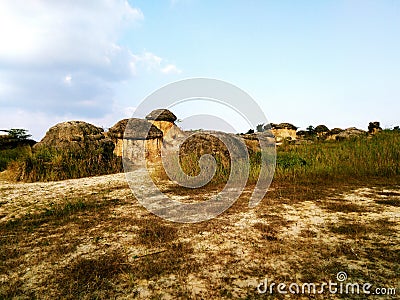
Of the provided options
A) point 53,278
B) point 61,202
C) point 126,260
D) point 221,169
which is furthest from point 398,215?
point 61,202

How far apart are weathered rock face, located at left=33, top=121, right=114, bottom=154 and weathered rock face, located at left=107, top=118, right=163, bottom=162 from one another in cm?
65

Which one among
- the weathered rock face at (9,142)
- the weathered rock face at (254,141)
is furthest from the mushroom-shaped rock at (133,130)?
the weathered rock face at (9,142)

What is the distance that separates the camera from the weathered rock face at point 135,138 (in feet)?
36.9

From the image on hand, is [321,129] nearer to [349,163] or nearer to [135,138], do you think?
[349,163]

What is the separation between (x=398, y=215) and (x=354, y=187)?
6.36ft

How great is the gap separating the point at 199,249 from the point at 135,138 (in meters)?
9.17

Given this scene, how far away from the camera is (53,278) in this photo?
214cm

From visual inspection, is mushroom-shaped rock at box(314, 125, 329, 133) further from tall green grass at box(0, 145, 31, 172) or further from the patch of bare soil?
tall green grass at box(0, 145, 31, 172)

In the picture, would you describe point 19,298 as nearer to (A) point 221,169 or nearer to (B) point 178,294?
(B) point 178,294

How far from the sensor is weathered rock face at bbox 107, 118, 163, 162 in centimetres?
1123

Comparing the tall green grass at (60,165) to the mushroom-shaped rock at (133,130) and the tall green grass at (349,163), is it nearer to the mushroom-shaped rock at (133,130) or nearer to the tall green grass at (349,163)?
the mushroom-shaped rock at (133,130)

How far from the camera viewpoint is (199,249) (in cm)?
262

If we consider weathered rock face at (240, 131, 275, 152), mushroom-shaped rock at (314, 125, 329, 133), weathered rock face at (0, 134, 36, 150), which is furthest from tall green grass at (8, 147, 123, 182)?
mushroom-shaped rock at (314, 125, 329, 133)

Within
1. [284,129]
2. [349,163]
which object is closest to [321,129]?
[284,129]
